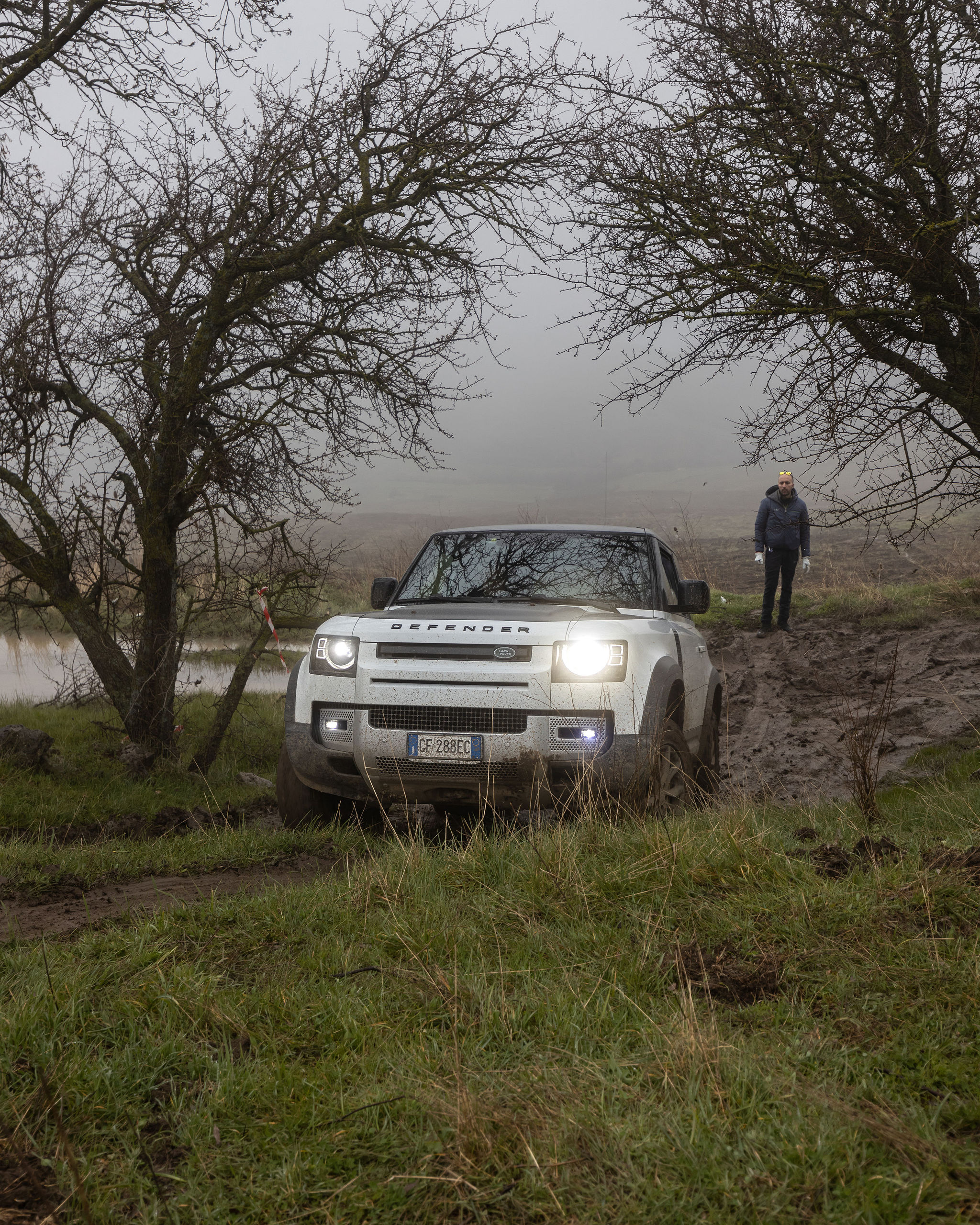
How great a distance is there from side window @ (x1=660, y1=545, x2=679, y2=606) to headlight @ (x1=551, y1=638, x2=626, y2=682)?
4.97ft

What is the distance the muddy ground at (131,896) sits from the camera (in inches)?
161

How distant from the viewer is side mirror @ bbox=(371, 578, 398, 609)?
6621mm

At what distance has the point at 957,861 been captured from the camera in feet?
12.5

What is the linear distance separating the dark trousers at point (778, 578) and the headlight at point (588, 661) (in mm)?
11040

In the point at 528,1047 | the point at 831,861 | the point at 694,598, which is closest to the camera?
the point at 528,1047

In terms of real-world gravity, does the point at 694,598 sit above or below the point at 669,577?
below

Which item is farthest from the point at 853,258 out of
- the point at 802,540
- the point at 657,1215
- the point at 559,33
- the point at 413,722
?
the point at 802,540

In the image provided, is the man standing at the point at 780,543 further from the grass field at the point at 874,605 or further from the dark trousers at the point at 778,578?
the grass field at the point at 874,605

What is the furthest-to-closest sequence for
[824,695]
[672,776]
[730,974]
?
[824,695]
[672,776]
[730,974]

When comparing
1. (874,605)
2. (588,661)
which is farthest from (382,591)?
(874,605)

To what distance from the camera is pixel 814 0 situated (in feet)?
24.1

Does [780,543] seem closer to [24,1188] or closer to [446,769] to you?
[446,769]

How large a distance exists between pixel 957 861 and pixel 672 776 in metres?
1.80

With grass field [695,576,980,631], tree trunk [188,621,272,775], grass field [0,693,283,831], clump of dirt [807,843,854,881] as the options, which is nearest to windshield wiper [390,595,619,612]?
grass field [0,693,283,831]
